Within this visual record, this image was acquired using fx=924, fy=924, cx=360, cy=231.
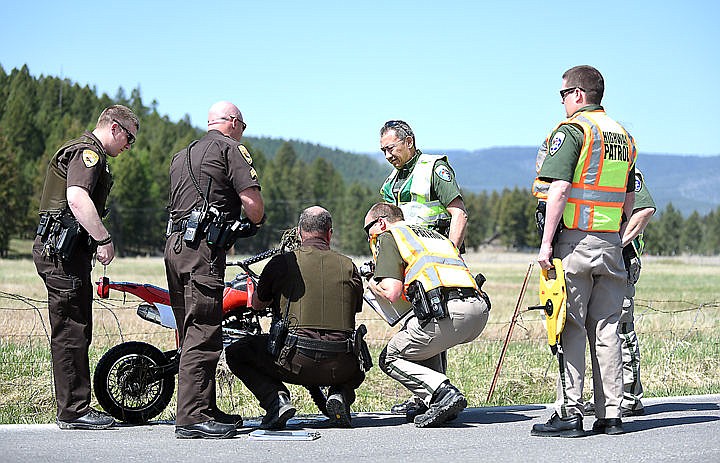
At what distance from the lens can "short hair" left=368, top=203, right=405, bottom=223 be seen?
281 inches

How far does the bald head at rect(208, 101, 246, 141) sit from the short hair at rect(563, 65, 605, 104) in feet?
7.84

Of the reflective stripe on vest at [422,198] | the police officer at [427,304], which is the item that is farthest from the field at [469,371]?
the police officer at [427,304]

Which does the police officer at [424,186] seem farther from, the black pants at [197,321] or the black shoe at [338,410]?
the black pants at [197,321]

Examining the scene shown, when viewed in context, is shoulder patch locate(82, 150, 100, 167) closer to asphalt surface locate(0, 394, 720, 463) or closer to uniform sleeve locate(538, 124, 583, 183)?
asphalt surface locate(0, 394, 720, 463)

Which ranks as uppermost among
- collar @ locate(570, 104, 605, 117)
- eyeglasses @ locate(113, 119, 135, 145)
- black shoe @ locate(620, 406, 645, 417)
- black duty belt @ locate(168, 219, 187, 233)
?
collar @ locate(570, 104, 605, 117)

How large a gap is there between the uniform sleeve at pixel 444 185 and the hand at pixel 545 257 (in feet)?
4.97

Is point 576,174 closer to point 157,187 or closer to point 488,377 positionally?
point 488,377

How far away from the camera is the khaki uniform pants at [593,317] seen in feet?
20.9

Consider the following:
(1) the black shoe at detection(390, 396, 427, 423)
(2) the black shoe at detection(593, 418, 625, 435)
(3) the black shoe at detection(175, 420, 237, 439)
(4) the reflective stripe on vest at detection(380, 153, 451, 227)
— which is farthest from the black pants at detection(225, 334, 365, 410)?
(2) the black shoe at detection(593, 418, 625, 435)

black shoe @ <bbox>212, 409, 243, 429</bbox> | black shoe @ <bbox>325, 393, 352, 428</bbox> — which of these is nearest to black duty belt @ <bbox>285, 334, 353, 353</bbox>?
black shoe @ <bbox>325, 393, 352, 428</bbox>

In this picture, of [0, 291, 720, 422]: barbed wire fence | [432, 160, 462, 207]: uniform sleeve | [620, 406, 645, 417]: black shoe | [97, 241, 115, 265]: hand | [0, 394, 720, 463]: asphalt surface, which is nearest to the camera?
[0, 394, 720, 463]: asphalt surface

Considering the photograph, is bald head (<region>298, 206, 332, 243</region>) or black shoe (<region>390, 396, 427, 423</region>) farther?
black shoe (<region>390, 396, 427, 423</region>)

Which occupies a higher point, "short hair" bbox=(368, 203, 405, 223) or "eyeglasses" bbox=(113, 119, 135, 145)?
"eyeglasses" bbox=(113, 119, 135, 145)

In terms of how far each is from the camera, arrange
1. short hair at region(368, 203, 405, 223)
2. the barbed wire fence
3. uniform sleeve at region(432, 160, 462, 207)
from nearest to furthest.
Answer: short hair at region(368, 203, 405, 223) → uniform sleeve at region(432, 160, 462, 207) → the barbed wire fence
